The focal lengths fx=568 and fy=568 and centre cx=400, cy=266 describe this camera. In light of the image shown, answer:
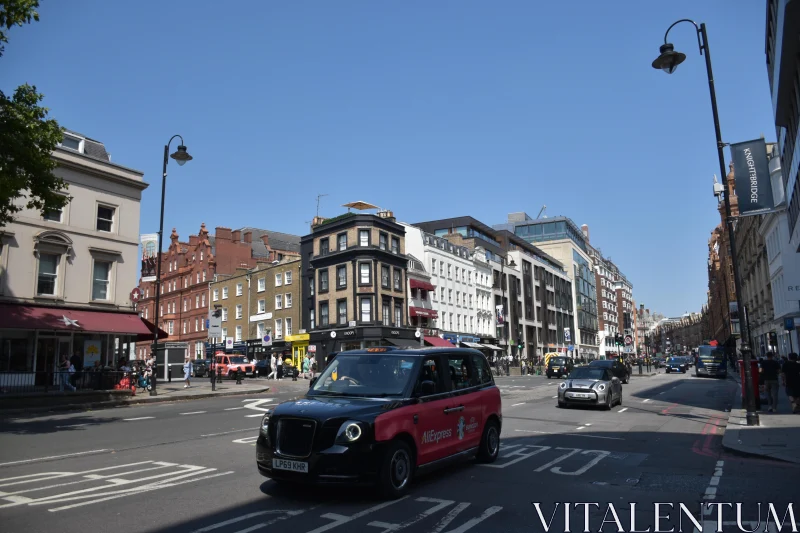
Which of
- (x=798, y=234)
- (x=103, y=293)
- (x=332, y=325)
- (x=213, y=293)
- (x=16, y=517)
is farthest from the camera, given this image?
(x=213, y=293)

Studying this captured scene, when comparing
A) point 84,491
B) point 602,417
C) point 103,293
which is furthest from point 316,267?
point 84,491

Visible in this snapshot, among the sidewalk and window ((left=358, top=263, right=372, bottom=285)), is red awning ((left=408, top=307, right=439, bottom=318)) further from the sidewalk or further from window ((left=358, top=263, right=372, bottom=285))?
the sidewalk

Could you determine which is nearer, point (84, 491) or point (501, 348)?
point (84, 491)

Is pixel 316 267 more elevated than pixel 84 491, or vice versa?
pixel 316 267

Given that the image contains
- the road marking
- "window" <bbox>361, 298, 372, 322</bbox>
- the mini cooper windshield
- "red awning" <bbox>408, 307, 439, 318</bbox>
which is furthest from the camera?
"red awning" <bbox>408, 307, 439, 318</bbox>

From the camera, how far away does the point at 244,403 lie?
73.9 feet

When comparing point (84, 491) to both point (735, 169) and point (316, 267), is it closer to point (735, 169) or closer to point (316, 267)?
point (735, 169)

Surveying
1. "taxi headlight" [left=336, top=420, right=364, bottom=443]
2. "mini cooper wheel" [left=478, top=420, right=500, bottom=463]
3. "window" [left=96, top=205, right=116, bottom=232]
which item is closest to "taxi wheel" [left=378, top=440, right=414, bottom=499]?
"taxi headlight" [left=336, top=420, right=364, bottom=443]

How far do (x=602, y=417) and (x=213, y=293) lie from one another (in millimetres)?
54532

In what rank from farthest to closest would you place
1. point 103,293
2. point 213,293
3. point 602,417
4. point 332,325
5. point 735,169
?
point 213,293
point 332,325
point 103,293
point 602,417
point 735,169

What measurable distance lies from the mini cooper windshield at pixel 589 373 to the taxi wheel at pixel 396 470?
14589mm

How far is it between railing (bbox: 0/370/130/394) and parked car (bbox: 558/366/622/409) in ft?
60.9

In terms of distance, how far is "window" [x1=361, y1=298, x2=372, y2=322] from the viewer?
162 ft

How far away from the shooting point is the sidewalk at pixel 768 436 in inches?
412
